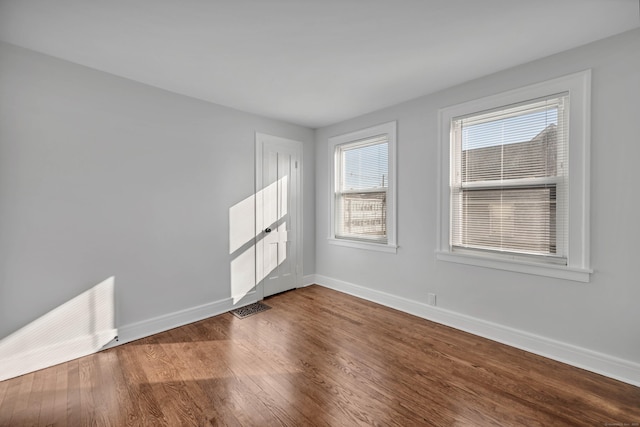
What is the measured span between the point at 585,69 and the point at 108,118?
4129 millimetres

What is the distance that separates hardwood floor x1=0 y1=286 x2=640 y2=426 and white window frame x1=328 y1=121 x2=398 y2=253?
46.6 inches

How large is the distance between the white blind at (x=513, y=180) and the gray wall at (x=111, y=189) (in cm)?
263

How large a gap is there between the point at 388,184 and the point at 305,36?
80.6 inches

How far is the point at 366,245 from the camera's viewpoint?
3.82 metres

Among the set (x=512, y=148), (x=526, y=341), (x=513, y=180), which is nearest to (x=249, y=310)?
(x=526, y=341)

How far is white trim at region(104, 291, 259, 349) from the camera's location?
265 cm

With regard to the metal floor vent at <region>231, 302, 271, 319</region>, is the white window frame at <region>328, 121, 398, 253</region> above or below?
above

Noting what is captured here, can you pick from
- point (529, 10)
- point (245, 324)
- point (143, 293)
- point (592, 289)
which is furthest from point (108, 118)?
point (592, 289)

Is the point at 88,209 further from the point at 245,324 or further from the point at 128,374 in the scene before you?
the point at 245,324

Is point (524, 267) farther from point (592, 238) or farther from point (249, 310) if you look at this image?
point (249, 310)

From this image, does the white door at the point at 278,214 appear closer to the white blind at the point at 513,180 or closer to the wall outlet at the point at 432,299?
the wall outlet at the point at 432,299

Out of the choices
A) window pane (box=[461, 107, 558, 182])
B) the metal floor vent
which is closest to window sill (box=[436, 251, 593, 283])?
window pane (box=[461, 107, 558, 182])

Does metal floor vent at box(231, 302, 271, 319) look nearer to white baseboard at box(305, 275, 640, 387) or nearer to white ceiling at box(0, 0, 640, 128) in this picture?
white baseboard at box(305, 275, 640, 387)

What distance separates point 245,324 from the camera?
304 cm
